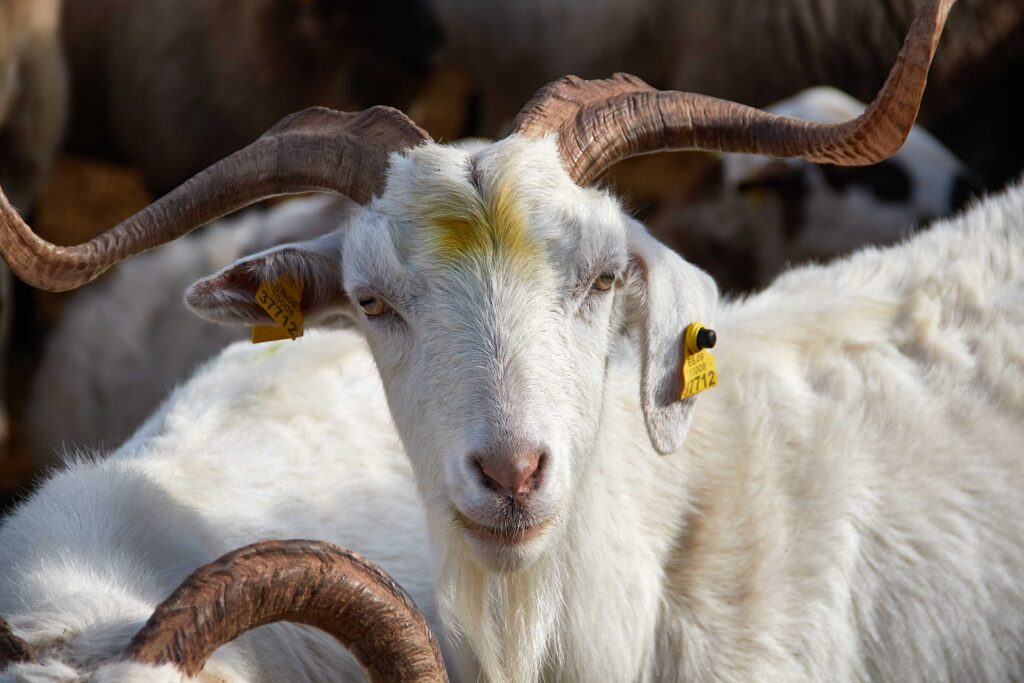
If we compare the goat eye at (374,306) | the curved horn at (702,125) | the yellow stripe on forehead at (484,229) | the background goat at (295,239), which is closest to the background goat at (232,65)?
the background goat at (295,239)

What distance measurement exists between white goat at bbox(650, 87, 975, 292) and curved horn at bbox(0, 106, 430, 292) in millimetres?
3445

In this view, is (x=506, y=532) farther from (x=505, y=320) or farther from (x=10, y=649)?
(x=10, y=649)

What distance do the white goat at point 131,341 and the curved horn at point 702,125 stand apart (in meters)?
2.60

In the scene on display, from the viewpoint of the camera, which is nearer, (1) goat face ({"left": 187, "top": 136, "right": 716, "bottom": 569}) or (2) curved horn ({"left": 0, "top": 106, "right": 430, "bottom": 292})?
A: (1) goat face ({"left": 187, "top": 136, "right": 716, "bottom": 569})

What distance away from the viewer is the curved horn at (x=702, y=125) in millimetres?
3377

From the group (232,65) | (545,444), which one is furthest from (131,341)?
(545,444)

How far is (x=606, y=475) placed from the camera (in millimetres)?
3492

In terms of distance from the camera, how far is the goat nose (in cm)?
288

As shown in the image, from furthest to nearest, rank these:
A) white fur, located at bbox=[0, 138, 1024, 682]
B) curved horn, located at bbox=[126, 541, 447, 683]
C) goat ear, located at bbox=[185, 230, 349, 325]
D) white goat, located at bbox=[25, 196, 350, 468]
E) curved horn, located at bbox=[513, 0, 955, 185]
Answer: white goat, located at bbox=[25, 196, 350, 468], goat ear, located at bbox=[185, 230, 349, 325], curved horn, located at bbox=[513, 0, 955, 185], white fur, located at bbox=[0, 138, 1024, 682], curved horn, located at bbox=[126, 541, 447, 683]

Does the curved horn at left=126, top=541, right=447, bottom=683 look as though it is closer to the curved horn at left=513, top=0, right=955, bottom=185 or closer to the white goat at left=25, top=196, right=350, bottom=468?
the curved horn at left=513, top=0, right=955, bottom=185

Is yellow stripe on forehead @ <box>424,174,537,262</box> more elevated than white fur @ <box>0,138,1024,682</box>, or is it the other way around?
yellow stripe on forehead @ <box>424,174,537,262</box>

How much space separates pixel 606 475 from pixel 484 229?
76cm

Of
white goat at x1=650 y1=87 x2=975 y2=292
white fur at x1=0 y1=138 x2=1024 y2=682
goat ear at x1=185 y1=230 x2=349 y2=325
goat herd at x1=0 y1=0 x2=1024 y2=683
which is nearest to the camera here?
goat herd at x1=0 y1=0 x2=1024 y2=683

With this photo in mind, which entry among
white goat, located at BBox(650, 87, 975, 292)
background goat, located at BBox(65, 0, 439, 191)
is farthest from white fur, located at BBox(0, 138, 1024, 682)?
background goat, located at BBox(65, 0, 439, 191)
